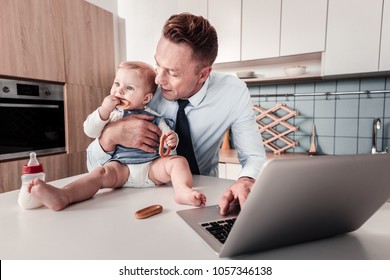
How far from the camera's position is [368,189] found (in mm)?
475

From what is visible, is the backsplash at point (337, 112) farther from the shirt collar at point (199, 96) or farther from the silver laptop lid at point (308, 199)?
the silver laptop lid at point (308, 199)

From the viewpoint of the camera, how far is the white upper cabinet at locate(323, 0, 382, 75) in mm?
1875

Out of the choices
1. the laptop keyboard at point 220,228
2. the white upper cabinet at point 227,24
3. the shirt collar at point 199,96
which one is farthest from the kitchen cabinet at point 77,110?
the laptop keyboard at point 220,228

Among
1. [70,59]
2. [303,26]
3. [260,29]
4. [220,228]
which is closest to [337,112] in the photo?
[303,26]

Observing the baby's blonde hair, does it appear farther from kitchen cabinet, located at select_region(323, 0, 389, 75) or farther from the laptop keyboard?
kitchen cabinet, located at select_region(323, 0, 389, 75)

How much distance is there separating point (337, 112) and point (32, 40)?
244cm

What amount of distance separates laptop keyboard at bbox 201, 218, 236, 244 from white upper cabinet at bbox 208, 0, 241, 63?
6.65ft

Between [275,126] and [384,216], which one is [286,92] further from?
[384,216]

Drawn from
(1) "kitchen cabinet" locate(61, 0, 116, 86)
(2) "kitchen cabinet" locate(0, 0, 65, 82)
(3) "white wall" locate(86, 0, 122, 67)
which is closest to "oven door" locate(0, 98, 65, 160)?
(2) "kitchen cabinet" locate(0, 0, 65, 82)

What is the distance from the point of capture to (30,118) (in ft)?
7.12

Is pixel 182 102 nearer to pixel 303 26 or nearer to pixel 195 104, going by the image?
pixel 195 104

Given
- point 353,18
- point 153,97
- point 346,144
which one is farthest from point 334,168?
point 346,144

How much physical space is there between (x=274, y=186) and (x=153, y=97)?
2.57 feet

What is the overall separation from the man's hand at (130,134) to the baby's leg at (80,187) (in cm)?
8
